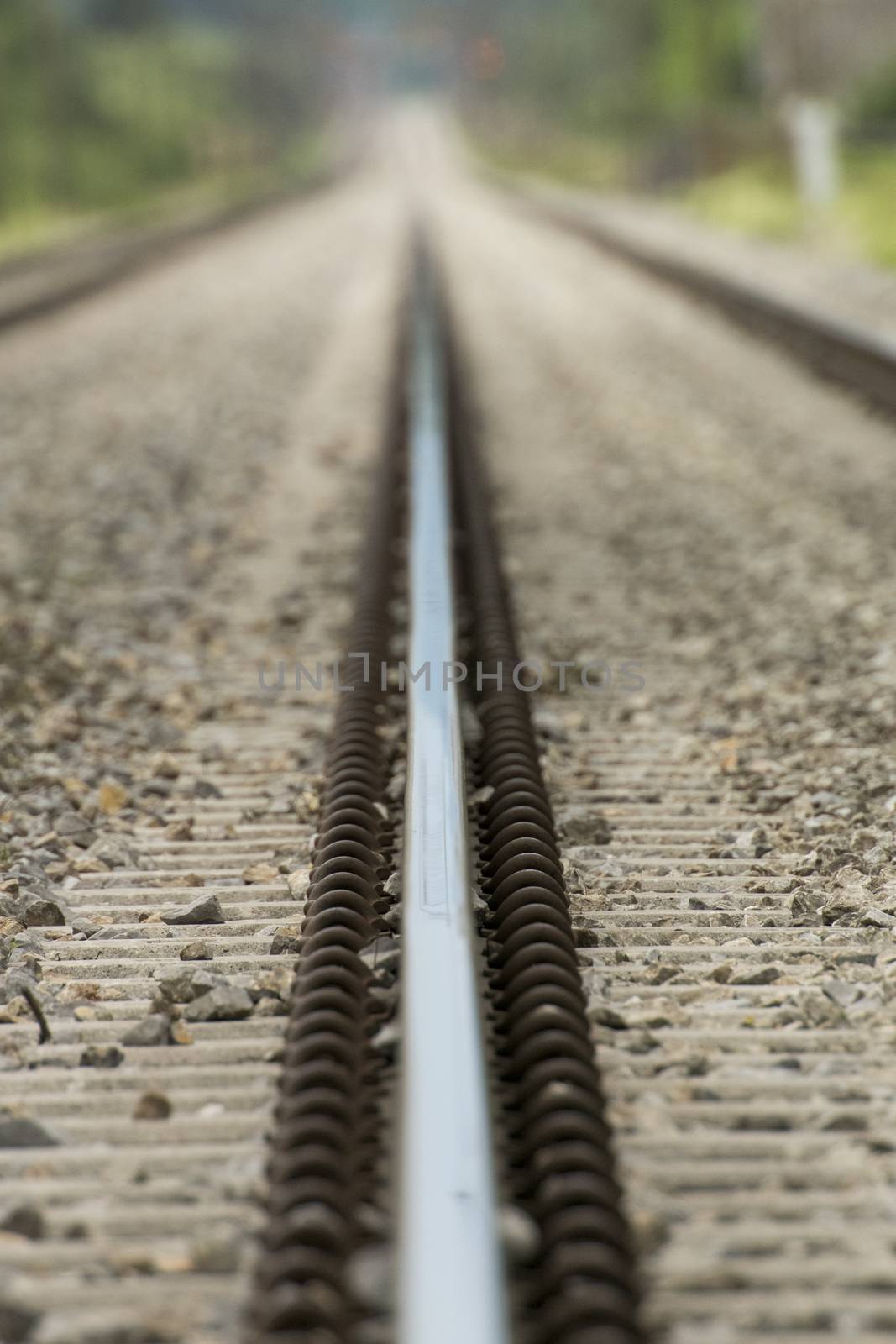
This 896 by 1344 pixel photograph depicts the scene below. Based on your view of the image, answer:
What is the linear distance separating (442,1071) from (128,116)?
1921 inches

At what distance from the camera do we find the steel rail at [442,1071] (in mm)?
1641

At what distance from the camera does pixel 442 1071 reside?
1999 mm

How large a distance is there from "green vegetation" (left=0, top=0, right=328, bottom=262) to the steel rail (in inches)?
922

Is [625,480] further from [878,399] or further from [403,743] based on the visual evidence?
[403,743]

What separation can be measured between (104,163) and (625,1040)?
140 feet

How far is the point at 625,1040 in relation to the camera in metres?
2.42

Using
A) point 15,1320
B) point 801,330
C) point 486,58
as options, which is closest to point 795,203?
point 801,330

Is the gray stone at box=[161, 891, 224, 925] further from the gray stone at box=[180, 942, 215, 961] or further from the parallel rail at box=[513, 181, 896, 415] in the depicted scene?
the parallel rail at box=[513, 181, 896, 415]

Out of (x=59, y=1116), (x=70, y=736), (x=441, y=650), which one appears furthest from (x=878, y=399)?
(x=59, y=1116)

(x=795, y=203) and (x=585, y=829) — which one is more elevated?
(x=795, y=203)

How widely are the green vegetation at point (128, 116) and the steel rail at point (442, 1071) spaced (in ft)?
76.8

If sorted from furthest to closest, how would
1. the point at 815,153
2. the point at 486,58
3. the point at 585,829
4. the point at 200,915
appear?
the point at 486,58, the point at 815,153, the point at 585,829, the point at 200,915

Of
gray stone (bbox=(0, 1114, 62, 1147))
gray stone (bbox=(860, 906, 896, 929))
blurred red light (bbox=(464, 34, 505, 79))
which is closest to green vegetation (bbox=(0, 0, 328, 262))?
blurred red light (bbox=(464, 34, 505, 79))

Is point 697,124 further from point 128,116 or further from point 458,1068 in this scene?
point 458,1068
